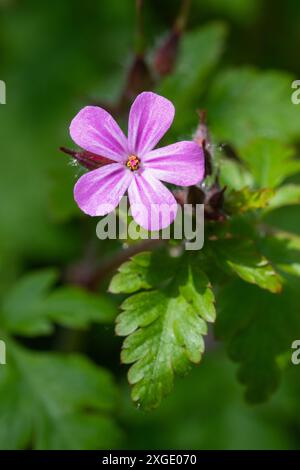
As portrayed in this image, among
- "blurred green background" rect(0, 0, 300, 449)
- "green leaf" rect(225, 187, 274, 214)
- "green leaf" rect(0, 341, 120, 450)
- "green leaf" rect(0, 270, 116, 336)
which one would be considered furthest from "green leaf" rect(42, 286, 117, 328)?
"green leaf" rect(225, 187, 274, 214)

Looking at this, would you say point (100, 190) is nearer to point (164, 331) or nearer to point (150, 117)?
point (150, 117)

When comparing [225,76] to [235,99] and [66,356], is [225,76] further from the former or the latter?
[66,356]

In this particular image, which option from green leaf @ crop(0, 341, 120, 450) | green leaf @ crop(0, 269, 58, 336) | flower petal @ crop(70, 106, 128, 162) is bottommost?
green leaf @ crop(0, 341, 120, 450)

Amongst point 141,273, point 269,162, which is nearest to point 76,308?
point 141,273

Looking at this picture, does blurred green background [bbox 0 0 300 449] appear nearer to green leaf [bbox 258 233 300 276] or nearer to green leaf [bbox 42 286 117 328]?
green leaf [bbox 42 286 117 328]

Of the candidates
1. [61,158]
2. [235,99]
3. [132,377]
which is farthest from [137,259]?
[61,158]

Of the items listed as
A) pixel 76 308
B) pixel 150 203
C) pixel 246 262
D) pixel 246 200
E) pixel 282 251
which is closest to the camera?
pixel 150 203
